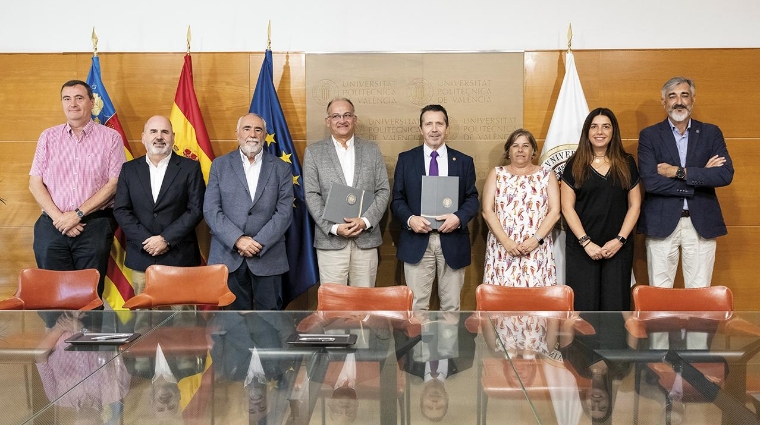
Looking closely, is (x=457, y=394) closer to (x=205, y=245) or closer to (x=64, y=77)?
(x=205, y=245)

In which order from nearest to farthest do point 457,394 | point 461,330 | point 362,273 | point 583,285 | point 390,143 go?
point 457,394, point 461,330, point 583,285, point 362,273, point 390,143

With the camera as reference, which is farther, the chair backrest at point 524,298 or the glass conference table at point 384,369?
the chair backrest at point 524,298

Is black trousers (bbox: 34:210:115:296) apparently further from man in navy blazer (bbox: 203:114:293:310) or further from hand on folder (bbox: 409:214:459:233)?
hand on folder (bbox: 409:214:459:233)

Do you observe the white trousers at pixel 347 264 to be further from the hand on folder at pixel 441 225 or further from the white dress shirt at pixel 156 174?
the white dress shirt at pixel 156 174

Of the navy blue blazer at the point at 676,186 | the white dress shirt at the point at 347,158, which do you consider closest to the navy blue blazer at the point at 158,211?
the white dress shirt at the point at 347,158

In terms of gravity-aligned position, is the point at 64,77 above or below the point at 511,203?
above

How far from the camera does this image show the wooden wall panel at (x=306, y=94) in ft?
17.7

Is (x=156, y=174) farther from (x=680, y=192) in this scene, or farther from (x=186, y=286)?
(x=680, y=192)

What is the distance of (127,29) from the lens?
5.59 metres

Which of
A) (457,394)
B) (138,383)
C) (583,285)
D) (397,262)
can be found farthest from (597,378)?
(397,262)

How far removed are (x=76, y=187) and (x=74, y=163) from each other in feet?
0.60

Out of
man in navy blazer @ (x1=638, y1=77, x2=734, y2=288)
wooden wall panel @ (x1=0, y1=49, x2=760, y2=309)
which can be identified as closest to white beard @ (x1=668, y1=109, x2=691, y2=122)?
man in navy blazer @ (x1=638, y1=77, x2=734, y2=288)

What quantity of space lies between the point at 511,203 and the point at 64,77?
3779 millimetres

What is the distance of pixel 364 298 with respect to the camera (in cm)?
342
